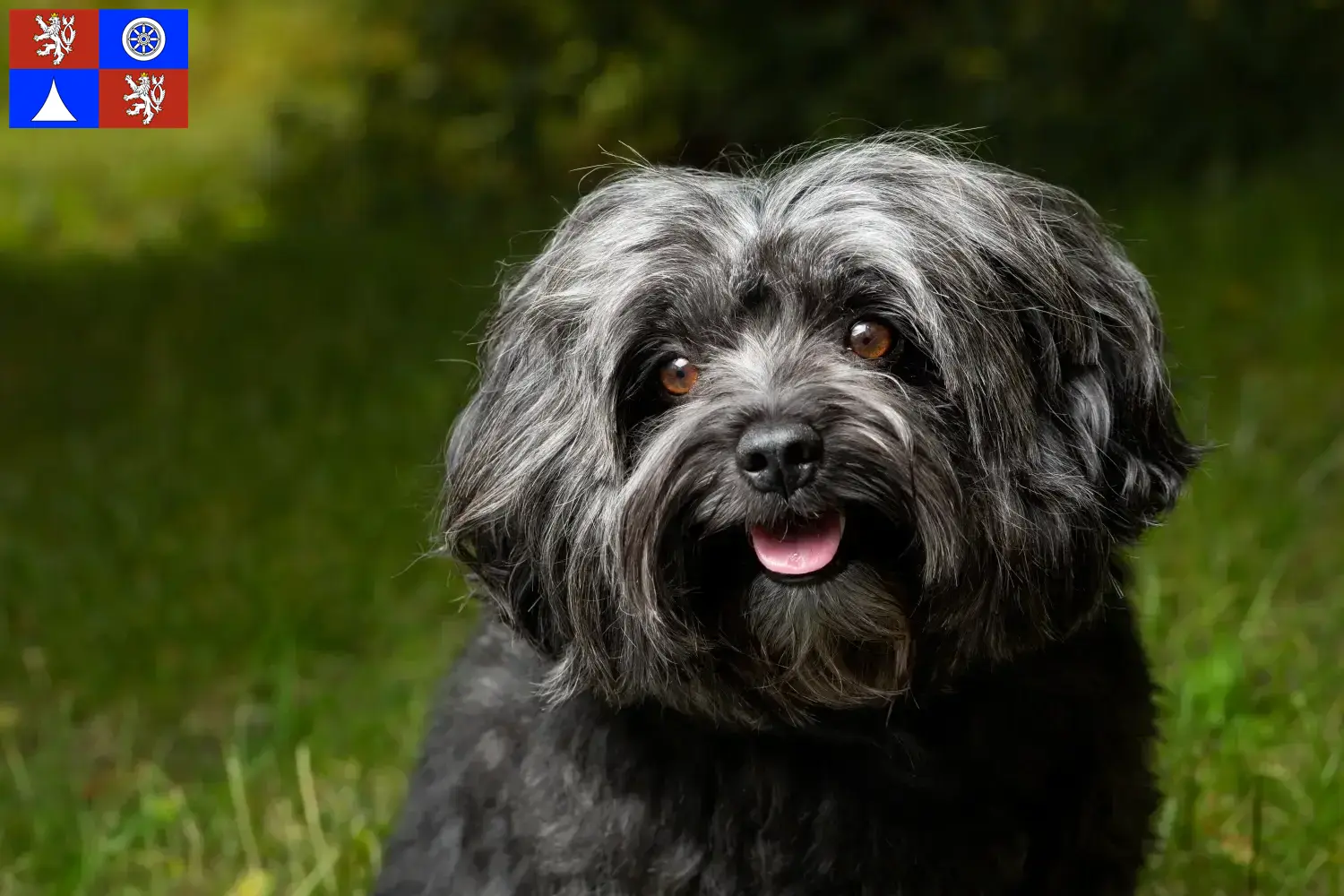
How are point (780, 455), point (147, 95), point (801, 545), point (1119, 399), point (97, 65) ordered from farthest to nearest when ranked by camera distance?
point (147, 95), point (97, 65), point (1119, 399), point (801, 545), point (780, 455)

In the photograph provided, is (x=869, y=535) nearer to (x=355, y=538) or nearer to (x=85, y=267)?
(x=355, y=538)

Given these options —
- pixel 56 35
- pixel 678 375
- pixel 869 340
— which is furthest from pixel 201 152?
pixel 869 340

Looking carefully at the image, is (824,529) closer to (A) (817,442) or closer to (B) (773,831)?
(A) (817,442)

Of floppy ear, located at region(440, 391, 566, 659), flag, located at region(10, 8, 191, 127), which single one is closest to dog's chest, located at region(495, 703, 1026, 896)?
floppy ear, located at region(440, 391, 566, 659)

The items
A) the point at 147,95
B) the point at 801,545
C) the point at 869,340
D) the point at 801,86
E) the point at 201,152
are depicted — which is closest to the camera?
the point at 801,545

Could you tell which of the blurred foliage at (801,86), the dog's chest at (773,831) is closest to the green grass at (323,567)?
the blurred foliage at (801,86)

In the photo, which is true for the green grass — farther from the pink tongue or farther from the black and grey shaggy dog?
the pink tongue

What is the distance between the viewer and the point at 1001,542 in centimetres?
244

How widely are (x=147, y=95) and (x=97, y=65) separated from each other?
0.89ft

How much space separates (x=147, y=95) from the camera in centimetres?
531

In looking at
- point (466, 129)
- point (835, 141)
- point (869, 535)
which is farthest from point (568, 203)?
point (869, 535)

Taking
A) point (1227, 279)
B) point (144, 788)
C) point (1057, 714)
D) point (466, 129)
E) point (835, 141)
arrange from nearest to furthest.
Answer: point (1057, 714) < point (835, 141) < point (144, 788) < point (1227, 279) < point (466, 129)

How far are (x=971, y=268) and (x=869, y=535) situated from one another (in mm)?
441

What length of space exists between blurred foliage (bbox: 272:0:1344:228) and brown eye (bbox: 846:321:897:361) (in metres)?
5.39
